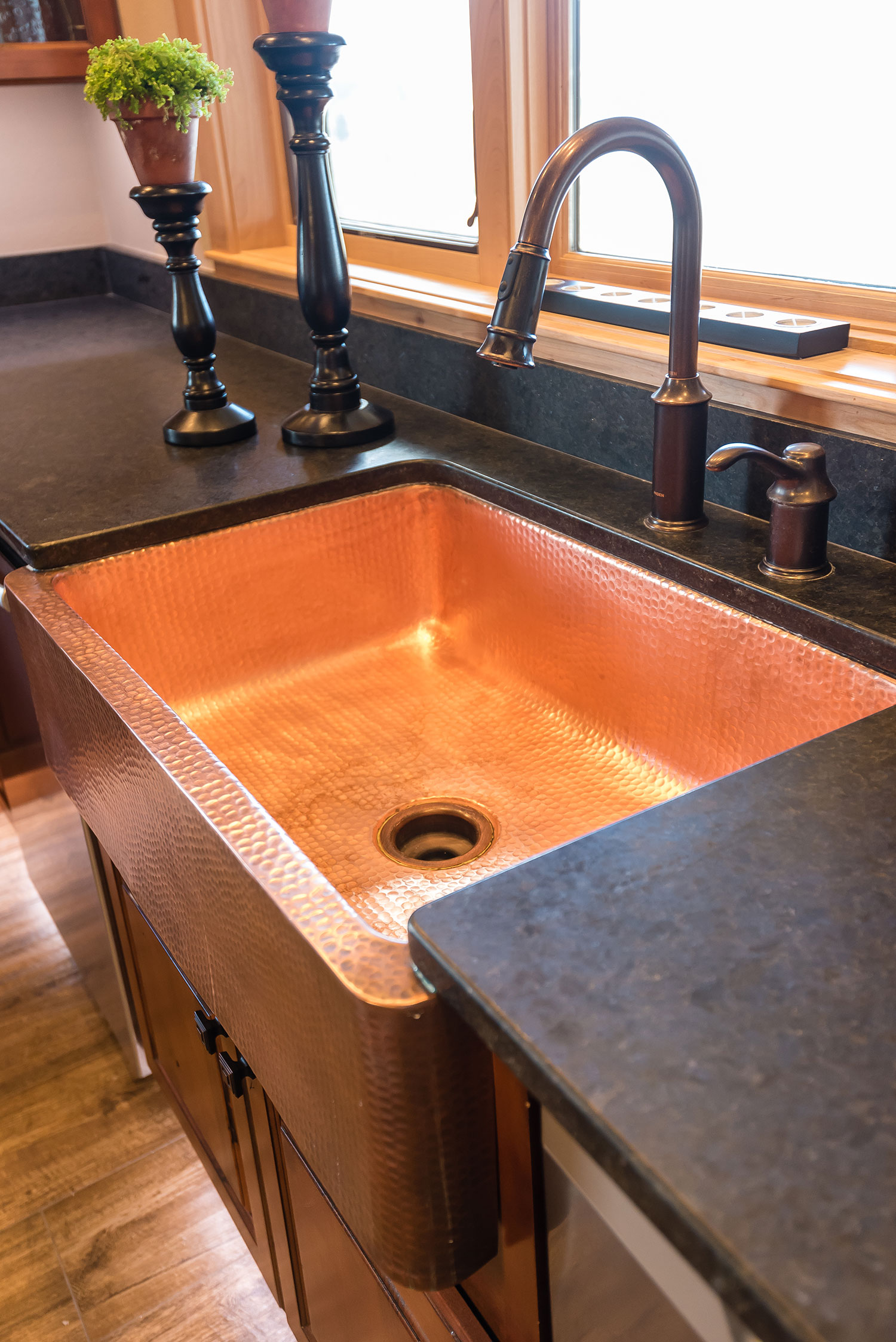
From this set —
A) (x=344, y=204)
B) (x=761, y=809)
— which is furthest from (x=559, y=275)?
(x=761, y=809)

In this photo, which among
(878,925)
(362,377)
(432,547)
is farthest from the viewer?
(362,377)

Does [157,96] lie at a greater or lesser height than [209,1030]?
greater

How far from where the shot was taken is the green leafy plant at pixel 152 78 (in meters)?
1.20

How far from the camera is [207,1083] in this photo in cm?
117

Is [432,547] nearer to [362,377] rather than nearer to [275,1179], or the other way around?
[362,377]

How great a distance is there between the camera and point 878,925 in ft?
1.75

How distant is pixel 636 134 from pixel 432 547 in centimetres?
57

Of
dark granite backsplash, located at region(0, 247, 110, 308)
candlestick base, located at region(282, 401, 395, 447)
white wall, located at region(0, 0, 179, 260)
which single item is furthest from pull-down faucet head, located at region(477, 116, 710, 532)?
dark granite backsplash, located at region(0, 247, 110, 308)

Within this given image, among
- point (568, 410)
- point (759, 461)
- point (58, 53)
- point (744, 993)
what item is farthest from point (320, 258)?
point (58, 53)

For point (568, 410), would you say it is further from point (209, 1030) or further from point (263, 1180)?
point (263, 1180)

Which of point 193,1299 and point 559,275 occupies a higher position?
point 559,275

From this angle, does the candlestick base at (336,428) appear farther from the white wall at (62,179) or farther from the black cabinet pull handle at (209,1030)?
the white wall at (62,179)

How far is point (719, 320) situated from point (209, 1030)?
33.0 inches

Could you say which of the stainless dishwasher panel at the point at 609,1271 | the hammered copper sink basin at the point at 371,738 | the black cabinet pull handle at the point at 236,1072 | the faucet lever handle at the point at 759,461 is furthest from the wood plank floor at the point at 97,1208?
the faucet lever handle at the point at 759,461
